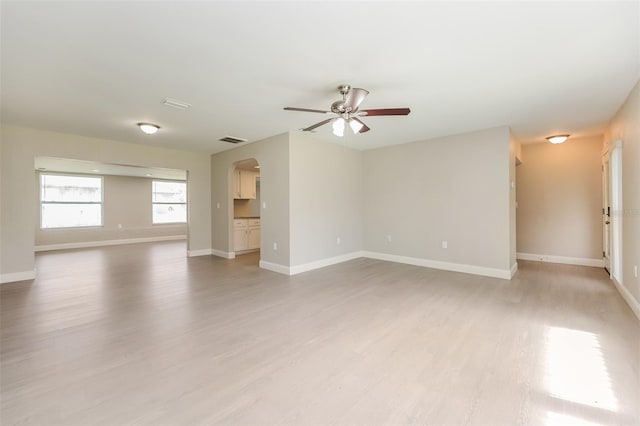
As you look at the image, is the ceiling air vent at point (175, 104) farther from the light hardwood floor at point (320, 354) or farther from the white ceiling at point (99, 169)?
the white ceiling at point (99, 169)

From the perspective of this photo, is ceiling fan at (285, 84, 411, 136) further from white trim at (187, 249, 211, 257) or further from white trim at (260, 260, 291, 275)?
white trim at (187, 249, 211, 257)

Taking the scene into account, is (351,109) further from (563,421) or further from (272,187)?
(563,421)

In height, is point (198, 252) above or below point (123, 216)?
below

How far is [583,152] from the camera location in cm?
525

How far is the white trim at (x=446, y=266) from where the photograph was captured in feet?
14.6

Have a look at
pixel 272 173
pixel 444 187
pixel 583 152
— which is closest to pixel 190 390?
pixel 272 173

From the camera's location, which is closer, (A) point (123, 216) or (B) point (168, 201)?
(A) point (123, 216)

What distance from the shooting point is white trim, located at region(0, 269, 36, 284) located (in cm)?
430

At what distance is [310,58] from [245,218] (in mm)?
5203

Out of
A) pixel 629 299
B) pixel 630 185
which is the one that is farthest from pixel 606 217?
pixel 629 299

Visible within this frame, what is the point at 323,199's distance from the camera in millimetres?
5410

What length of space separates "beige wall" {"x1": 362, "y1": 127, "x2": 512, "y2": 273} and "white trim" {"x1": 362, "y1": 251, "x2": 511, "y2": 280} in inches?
2.8

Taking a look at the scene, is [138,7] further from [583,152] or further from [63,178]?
[63,178]

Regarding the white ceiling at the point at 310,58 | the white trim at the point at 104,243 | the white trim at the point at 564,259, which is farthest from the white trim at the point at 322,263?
the white trim at the point at 104,243
